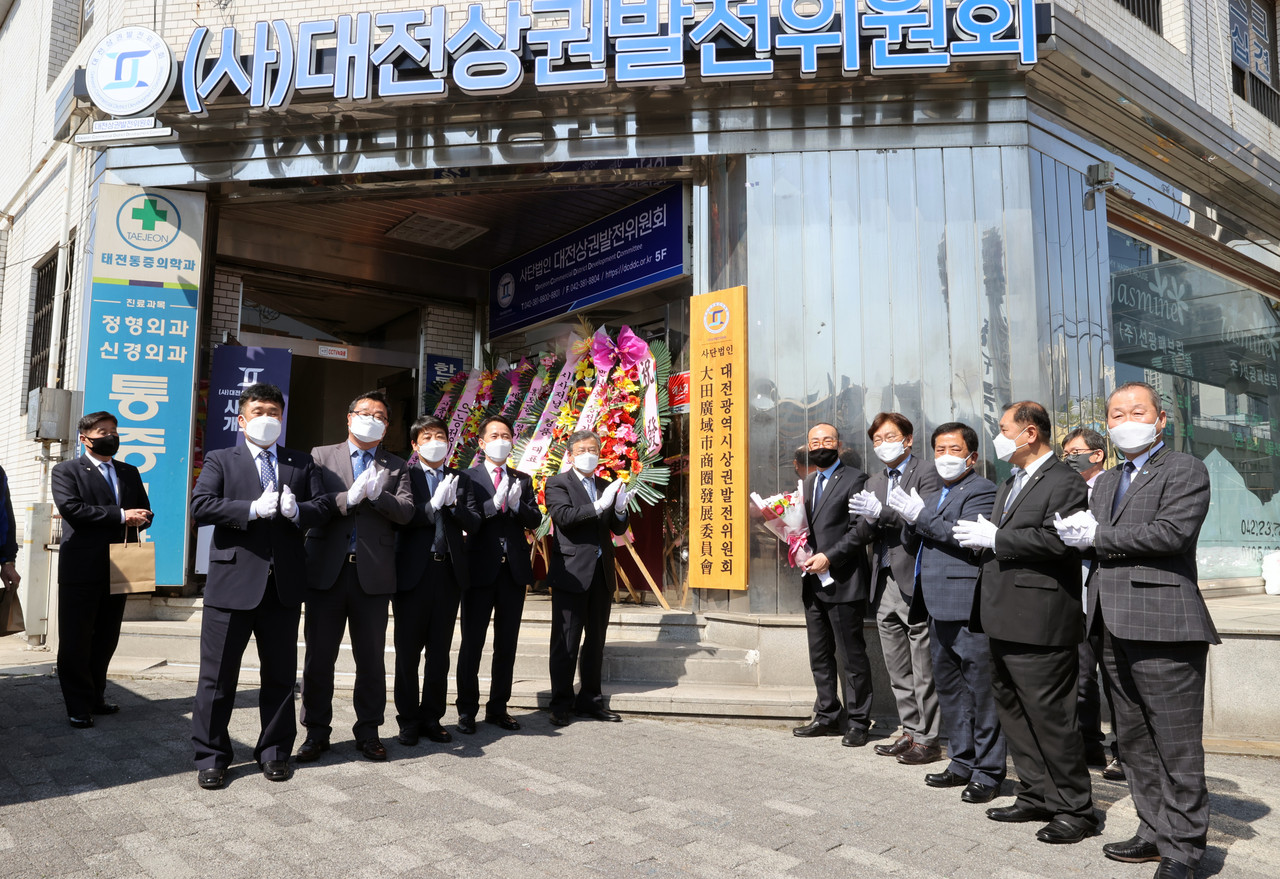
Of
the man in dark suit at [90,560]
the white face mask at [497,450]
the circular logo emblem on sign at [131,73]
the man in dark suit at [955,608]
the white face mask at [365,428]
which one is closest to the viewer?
the man in dark suit at [955,608]

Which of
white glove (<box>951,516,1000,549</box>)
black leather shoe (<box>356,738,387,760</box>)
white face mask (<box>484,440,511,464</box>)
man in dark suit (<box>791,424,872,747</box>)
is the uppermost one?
white face mask (<box>484,440,511,464</box>)

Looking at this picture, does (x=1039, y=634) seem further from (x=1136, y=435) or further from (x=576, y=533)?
(x=576, y=533)

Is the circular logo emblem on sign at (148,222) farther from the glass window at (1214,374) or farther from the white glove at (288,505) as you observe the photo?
the glass window at (1214,374)

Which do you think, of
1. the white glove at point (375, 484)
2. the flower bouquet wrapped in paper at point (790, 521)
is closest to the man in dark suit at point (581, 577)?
the flower bouquet wrapped in paper at point (790, 521)

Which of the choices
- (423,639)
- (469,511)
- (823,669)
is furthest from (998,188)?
(423,639)

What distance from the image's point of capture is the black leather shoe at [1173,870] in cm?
322

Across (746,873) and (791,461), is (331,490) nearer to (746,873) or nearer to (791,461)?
(746,873)

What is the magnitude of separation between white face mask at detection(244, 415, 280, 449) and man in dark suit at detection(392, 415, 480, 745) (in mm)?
892

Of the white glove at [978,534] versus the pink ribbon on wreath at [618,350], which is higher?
the pink ribbon on wreath at [618,350]

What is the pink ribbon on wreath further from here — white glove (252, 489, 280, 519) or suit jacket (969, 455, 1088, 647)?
suit jacket (969, 455, 1088, 647)

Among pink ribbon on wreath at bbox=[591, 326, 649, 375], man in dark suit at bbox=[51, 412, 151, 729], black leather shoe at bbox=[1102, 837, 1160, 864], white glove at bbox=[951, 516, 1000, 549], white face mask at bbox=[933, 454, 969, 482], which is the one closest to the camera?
black leather shoe at bbox=[1102, 837, 1160, 864]

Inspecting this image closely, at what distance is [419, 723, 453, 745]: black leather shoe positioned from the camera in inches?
200

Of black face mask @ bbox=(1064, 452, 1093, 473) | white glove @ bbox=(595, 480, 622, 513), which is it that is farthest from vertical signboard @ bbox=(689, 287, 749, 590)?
black face mask @ bbox=(1064, 452, 1093, 473)

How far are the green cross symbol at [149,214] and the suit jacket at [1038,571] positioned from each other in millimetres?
7754
